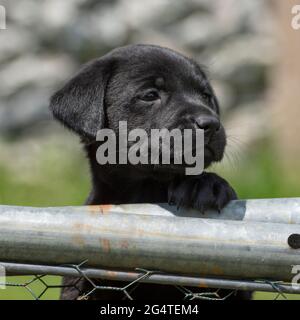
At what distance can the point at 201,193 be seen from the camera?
2986 millimetres

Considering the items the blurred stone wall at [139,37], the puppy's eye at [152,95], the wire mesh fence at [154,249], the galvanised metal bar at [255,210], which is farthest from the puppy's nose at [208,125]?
the blurred stone wall at [139,37]

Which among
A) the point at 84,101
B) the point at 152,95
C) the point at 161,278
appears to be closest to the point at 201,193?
the point at 161,278

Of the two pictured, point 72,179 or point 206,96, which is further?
point 72,179

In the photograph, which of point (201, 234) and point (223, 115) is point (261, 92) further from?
point (201, 234)

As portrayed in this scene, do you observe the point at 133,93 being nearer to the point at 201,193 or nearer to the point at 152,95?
the point at 152,95

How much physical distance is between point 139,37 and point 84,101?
4610 millimetres

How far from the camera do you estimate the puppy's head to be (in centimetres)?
367

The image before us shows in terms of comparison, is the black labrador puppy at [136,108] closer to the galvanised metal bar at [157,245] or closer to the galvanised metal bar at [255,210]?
the galvanised metal bar at [255,210]

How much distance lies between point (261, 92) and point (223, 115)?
417 millimetres

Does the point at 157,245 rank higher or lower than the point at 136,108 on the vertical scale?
lower

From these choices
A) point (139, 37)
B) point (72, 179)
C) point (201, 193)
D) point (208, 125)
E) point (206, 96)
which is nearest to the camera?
point (201, 193)

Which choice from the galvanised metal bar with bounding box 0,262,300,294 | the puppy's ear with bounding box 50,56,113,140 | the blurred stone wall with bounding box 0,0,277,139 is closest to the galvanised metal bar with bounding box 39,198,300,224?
the galvanised metal bar with bounding box 0,262,300,294

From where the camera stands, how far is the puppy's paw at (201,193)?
9.53 ft

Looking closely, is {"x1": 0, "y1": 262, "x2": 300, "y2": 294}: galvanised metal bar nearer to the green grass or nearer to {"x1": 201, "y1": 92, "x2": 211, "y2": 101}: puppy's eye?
{"x1": 201, "y1": 92, "x2": 211, "y2": 101}: puppy's eye
